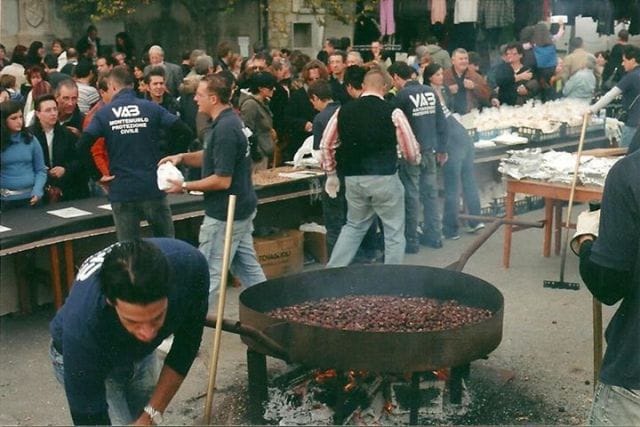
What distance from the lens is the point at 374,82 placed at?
26.2 feet

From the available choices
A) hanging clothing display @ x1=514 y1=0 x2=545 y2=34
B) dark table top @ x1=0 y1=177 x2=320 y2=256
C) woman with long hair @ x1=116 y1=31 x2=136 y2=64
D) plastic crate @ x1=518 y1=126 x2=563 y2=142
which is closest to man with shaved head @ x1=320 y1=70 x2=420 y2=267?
dark table top @ x1=0 y1=177 x2=320 y2=256

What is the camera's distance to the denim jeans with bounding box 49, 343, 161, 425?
13.0 ft

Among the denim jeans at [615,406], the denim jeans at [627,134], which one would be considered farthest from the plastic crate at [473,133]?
the denim jeans at [615,406]

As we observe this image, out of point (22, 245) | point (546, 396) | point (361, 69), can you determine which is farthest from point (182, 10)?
point (546, 396)

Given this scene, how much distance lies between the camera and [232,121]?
22.1 ft

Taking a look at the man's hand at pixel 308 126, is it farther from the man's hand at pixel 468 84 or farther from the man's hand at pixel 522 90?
the man's hand at pixel 522 90

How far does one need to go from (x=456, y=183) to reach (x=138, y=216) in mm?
4239

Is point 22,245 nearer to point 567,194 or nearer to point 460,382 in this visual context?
point 460,382

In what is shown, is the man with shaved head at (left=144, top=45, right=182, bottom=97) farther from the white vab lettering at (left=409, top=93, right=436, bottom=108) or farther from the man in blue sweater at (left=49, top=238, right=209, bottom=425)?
the man in blue sweater at (left=49, top=238, right=209, bottom=425)

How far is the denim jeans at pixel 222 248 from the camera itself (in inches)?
273

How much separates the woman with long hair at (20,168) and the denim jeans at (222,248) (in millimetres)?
1826

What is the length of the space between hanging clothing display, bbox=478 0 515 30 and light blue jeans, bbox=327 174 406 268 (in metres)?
10.3

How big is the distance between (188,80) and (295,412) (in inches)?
236

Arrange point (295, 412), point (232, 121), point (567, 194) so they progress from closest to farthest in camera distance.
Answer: point (295, 412) < point (232, 121) < point (567, 194)
